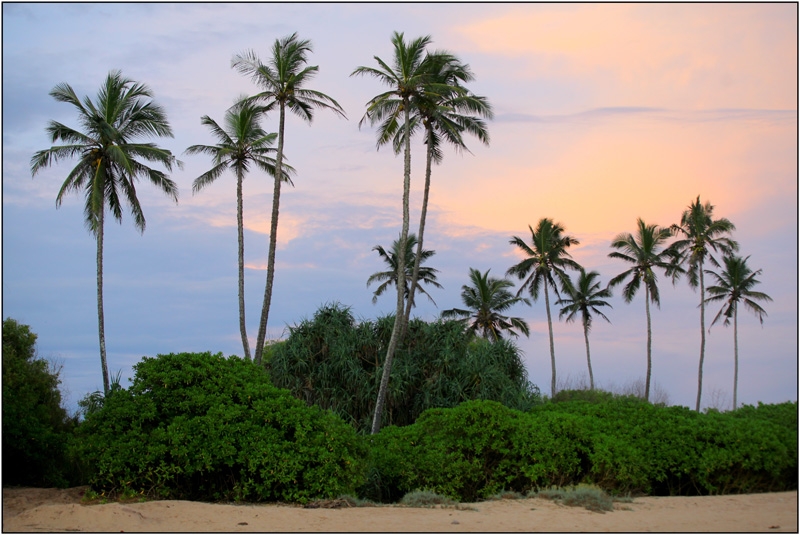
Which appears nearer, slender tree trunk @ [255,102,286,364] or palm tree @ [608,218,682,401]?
slender tree trunk @ [255,102,286,364]

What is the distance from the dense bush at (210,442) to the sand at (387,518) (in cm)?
69

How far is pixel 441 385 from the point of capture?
22984mm

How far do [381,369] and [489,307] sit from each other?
660 inches

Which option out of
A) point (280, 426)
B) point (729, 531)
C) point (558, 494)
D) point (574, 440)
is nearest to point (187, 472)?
point (280, 426)

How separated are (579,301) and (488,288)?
9.66 m

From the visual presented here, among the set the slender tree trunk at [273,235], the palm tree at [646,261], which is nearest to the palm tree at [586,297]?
the palm tree at [646,261]

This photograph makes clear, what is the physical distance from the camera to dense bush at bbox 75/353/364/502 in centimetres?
1130

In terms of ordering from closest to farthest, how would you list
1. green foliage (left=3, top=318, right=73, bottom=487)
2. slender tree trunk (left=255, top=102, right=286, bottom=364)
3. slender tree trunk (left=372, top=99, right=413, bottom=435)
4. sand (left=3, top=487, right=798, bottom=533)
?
sand (left=3, top=487, right=798, bottom=533) → green foliage (left=3, top=318, right=73, bottom=487) → slender tree trunk (left=372, top=99, right=413, bottom=435) → slender tree trunk (left=255, top=102, right=286, bottom=364)

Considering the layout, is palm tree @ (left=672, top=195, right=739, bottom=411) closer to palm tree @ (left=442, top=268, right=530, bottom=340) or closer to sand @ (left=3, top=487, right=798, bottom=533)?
palm tree @ (left=442, top=268, right=530, bottom=340)

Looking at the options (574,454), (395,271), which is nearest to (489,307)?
(395,271)

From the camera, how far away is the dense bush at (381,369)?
22938mm

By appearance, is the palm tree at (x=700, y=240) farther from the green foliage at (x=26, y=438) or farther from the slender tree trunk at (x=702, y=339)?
the green foliage at (x=26, y=438)

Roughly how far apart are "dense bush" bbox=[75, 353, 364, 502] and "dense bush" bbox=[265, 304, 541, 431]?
Result: 10788 millimetres

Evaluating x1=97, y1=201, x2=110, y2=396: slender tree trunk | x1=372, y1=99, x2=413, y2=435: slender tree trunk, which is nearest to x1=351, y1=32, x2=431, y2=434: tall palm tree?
x1=372, y1=99, x2=413, y2=435: slender tree trunk
